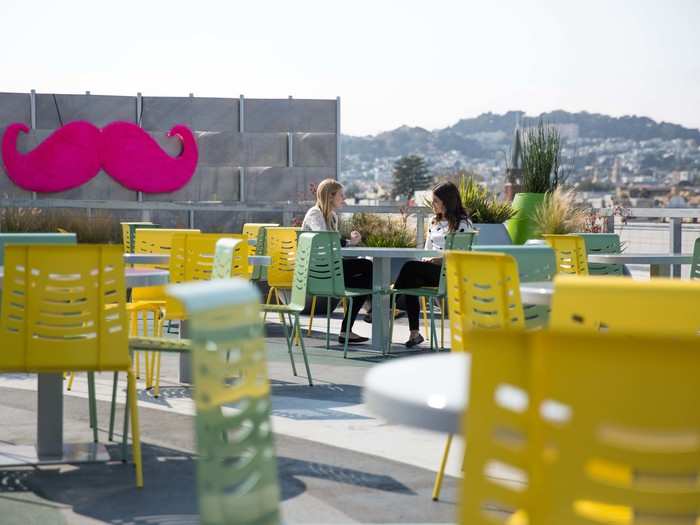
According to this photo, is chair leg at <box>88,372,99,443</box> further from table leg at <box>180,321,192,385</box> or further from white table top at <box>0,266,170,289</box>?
table leg at <box>180,321,192,385</box>

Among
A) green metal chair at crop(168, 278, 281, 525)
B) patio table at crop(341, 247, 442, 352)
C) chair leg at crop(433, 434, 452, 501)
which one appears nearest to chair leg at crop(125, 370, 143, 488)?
chair leg at crop(433, 434, 452, 501)

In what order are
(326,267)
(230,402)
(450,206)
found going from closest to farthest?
(230,402) < (326,267) < (450,206)

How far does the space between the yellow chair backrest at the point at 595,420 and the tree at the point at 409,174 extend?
100 metres

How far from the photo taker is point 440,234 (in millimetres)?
8289

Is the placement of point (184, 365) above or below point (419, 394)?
below

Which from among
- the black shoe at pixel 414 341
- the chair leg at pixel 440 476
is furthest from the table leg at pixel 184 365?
the chair leg at pixel 440 476

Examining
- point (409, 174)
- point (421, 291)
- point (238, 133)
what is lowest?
point (421, 291)

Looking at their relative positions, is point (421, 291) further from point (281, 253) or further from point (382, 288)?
point (281, 253)

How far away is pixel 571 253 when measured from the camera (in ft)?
21.4

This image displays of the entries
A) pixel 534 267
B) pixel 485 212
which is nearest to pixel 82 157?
pixel 485 212

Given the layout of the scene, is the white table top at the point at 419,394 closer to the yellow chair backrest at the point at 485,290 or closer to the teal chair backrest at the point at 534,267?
the yellow chair backrest at the point at 485,290

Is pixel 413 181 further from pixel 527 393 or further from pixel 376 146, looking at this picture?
pixel 527 393

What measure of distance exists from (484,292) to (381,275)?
421 cm

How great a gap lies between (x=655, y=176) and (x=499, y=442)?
393 feet
